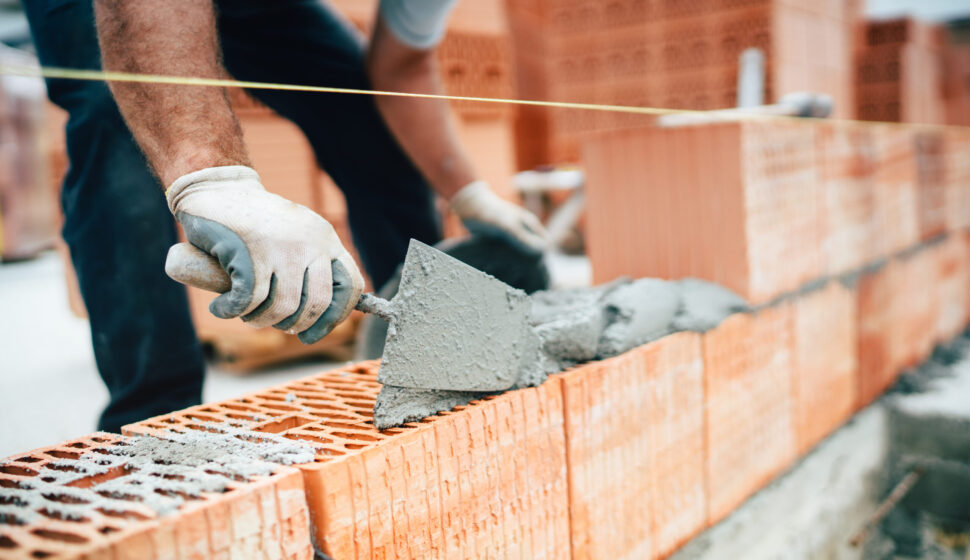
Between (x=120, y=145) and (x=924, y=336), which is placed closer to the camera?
(x=120, y=145)

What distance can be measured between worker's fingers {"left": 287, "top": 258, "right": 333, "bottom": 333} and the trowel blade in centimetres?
10

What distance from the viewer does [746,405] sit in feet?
5.57

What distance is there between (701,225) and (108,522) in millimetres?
1468

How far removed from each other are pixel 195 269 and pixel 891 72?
5.54 m

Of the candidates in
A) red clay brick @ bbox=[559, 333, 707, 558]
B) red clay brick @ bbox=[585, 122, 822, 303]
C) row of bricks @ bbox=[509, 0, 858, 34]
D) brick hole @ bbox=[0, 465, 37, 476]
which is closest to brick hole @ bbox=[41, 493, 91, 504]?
brick hole @ bbox=[0, 465, 37, 476]

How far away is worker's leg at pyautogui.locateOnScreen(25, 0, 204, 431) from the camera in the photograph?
1.31 m

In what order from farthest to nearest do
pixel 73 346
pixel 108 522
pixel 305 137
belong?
pixel 73 346, pixel 305 137, pixel 108 522

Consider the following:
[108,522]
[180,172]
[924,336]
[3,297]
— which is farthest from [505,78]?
[3,297]

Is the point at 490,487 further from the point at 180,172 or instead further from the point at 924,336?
the point at 924,336

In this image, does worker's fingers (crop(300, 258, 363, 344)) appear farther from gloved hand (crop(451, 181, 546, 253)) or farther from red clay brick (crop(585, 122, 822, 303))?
red clay brick (crop(585, 122, 822, 303))

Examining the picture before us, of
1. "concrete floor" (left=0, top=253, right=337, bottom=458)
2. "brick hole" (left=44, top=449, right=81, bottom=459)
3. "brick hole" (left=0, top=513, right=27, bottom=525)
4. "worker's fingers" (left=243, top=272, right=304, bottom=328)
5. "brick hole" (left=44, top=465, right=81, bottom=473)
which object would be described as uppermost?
"worker's fingers" (left=243, top=272, right=304, bottom=328)

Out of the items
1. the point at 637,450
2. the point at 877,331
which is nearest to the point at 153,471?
the point at 637,450

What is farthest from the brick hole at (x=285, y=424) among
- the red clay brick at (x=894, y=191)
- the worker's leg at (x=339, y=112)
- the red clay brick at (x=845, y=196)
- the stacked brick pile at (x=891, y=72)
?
the stacked brick pile at (x=891, y=72)

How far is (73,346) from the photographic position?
3.87 meters
